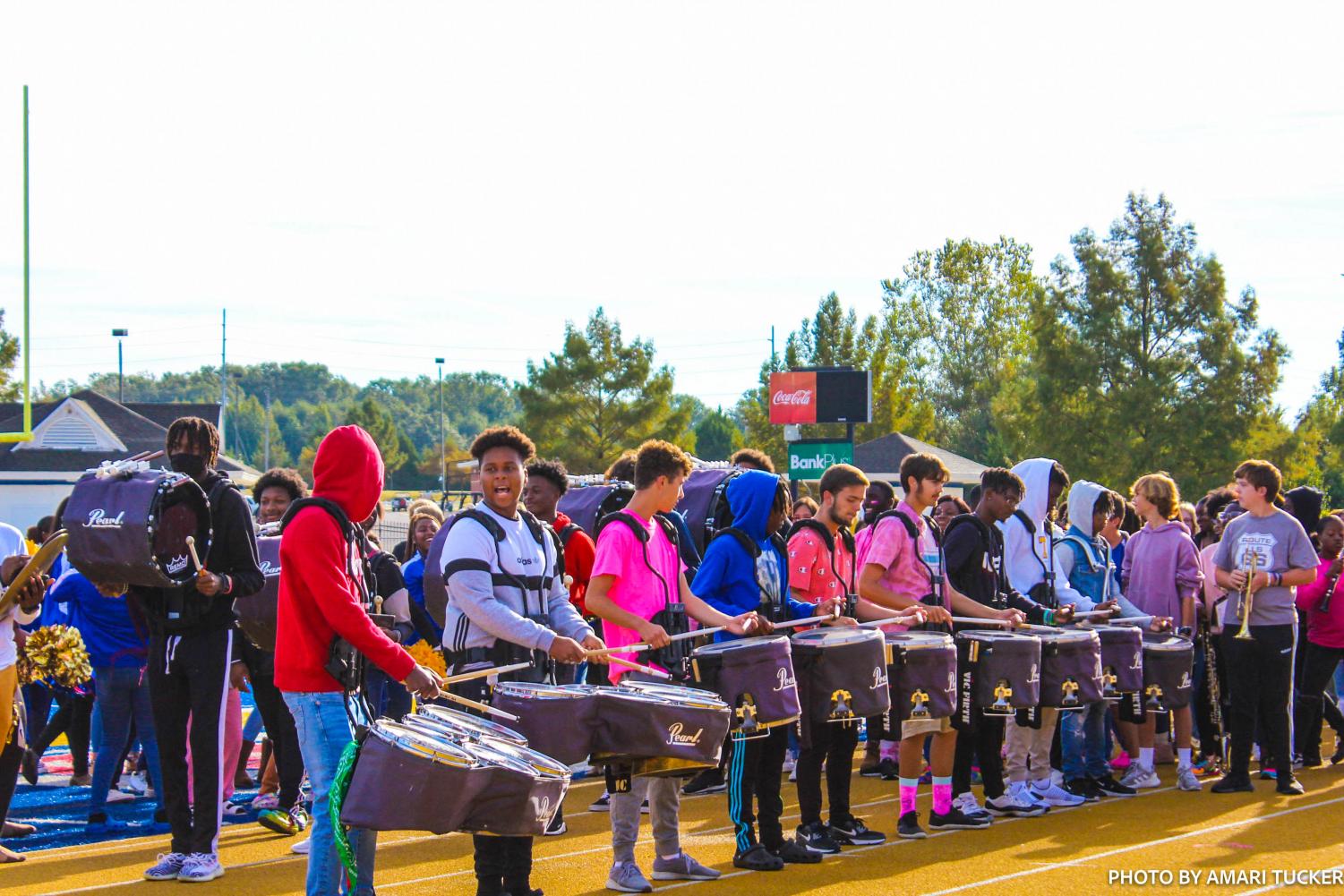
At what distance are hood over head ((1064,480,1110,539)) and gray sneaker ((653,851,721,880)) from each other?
463 cm

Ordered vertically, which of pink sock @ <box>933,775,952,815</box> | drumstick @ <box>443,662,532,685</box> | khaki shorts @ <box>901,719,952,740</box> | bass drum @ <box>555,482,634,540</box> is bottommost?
pink sock @ <box>933,775,952,815</box>

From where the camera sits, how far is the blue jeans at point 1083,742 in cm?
1014

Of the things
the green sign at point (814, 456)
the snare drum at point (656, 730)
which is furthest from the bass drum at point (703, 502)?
the green sign at point (814, 456)

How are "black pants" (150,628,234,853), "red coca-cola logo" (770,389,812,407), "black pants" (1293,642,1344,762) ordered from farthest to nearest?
"red coca-cola logo" (770,389,812,407), "black pants" (1293,642,1344,762), "black pants" (150,628,234,853)

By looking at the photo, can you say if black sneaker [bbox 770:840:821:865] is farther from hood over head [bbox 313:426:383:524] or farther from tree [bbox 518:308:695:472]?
tree [bbox 518:308:695:472]

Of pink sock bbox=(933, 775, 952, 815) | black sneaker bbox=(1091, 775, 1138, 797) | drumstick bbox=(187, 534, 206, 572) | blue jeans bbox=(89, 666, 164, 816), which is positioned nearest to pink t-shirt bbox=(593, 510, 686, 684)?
drumstick bbox=(187, 534, 206, 572)

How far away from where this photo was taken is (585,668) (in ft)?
31.7

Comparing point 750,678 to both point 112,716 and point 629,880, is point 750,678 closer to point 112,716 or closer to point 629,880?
point 629,880

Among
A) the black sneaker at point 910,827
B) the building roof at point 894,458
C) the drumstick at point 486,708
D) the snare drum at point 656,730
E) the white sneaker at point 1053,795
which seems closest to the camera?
the drumstick at point 486,708

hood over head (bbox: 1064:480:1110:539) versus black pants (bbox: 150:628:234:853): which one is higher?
hood over head (bbox: 1064:480:1110:539)

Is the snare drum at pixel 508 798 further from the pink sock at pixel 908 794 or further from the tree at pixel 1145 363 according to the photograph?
the tree at pixel 1145 363

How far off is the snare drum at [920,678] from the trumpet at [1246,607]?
2.95m

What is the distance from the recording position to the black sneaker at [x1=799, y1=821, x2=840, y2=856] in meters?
8.05

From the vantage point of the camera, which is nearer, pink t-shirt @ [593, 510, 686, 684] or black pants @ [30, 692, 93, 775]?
pink t-shirt @ [593, 510, 686, 684]
